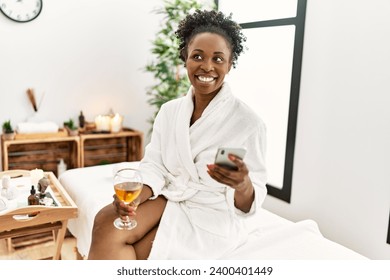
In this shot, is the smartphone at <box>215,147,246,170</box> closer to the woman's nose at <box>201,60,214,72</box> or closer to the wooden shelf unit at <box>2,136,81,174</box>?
the woman's nose at <box>201,60,214,72</box>

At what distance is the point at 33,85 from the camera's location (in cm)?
222

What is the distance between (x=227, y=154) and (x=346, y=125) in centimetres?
105

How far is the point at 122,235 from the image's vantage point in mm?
985

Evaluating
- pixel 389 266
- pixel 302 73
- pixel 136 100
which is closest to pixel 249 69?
pixel 302 73

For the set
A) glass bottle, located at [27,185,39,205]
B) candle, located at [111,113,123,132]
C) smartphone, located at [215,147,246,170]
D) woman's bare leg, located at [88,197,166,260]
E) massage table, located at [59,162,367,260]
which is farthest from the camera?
candle, located at [111,113,123,132]

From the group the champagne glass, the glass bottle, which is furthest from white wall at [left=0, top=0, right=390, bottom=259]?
the champagne glass

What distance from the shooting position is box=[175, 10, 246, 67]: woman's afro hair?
42.6 inches

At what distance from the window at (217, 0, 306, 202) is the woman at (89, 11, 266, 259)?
0.88m

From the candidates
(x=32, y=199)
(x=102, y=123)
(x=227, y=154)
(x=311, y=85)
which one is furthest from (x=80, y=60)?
(x=227, y=154)

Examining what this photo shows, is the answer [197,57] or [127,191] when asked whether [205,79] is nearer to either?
[197,57]

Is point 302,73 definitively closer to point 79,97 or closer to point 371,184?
point 371,184

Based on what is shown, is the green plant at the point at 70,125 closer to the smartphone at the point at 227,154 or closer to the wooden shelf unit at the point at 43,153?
the wooden shelf unit at the point at 43,153

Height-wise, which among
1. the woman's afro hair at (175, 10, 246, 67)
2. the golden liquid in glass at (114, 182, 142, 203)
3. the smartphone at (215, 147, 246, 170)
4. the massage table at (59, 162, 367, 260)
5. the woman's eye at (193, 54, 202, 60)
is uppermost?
the woman's afro hair at (175, 10, 246, 67)

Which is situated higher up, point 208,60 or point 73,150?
point 208,60
